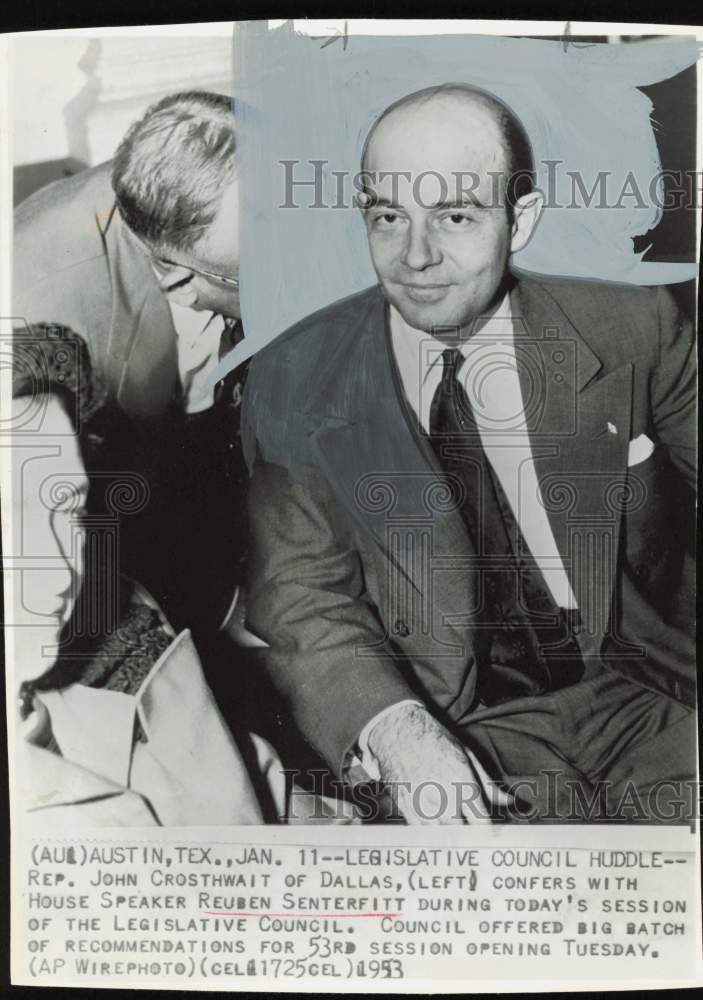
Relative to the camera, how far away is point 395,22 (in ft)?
7.05

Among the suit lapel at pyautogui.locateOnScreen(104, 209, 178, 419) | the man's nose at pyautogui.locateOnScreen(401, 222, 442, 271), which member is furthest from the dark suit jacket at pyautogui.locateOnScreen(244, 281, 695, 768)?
the suit lapel at pyautogui.locateOnScreen(104, 209, 178, 419)

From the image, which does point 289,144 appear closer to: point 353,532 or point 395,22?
point 395,22

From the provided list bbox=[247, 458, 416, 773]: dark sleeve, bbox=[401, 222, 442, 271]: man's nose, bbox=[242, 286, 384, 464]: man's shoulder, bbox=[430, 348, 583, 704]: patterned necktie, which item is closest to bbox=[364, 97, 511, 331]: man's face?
bbox=[401, 222, 442, 271]: man's nose

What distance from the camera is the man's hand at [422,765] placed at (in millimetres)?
2119

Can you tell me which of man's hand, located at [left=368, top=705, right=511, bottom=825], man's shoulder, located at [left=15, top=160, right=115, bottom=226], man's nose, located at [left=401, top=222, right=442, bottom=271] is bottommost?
man's hand, located at [left=368, top=705, right=511, bottom=825]

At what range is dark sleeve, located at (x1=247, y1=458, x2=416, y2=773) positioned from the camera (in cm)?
213

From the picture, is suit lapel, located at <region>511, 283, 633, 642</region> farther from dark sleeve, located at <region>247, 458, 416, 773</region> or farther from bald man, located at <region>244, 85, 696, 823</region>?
dark sleeve, located at <region>247, 458, 416, 773</region>

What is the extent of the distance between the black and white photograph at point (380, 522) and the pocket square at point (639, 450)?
0.02 metres

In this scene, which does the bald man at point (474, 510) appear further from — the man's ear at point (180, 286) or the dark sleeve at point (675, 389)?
the man's ear at point (180, 286)

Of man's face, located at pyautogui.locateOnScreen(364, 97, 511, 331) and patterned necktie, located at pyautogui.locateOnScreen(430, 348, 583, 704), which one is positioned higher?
man's face, located at pyautogui.locateOnScreen(364, 97, 511, 331)

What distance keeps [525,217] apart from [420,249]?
0.26 metres

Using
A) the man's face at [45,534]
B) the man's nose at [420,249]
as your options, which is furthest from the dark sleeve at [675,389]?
→ the man's face at [45,534]

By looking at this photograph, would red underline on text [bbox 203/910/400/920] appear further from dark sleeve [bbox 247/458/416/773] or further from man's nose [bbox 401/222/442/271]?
man's nose [bbox 401/222/442/271]

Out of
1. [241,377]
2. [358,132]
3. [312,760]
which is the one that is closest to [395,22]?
[358,132]
